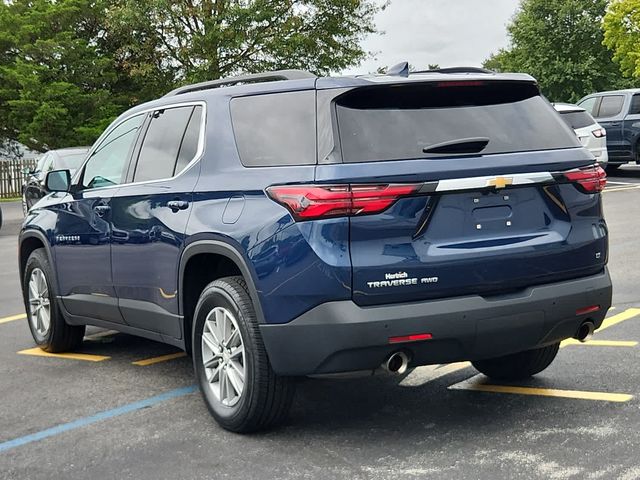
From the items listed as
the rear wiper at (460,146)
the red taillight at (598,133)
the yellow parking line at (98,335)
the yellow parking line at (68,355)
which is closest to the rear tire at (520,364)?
the rear wiper at (460,146)

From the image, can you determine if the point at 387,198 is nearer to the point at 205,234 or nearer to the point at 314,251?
the point at 314,251

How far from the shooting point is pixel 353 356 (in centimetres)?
404

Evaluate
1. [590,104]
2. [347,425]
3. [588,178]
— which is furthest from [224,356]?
[590,104]

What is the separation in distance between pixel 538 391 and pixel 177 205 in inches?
89.7

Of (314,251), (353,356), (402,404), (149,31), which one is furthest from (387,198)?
(149,31)

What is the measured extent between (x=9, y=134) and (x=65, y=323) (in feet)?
112

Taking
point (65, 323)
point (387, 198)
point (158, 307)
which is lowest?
point (65, 323)

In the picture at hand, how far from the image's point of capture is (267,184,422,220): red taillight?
13.2 ft

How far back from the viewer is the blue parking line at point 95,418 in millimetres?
4637

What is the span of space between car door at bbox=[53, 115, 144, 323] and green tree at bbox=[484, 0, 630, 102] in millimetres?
55751

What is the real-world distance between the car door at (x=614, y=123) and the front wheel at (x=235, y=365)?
62.4 feet

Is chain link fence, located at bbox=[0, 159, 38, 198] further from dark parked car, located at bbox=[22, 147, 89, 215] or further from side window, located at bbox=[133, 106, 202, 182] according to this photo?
side window, located at bbox=[133, 106, 202, 182]

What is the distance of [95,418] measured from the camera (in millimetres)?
5008

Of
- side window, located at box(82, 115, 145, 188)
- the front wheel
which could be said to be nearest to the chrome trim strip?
the front wheel
